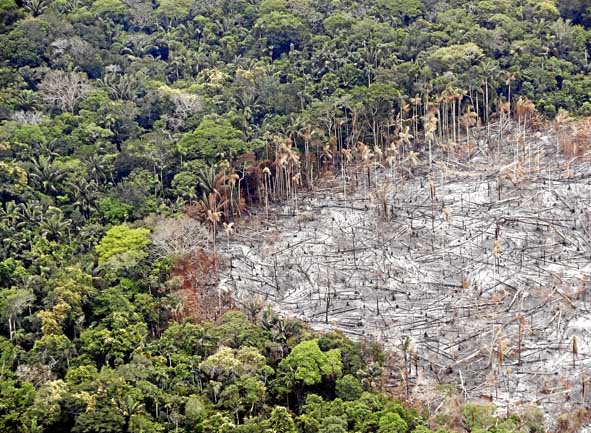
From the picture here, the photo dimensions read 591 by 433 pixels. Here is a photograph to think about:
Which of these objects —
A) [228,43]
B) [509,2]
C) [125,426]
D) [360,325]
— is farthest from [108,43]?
[125,426]

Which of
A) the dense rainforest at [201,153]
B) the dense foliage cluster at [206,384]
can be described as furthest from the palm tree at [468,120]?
the dense foliage cluster at [206,384]

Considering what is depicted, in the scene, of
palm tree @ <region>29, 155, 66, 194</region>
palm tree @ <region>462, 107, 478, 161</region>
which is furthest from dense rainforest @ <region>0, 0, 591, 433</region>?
palm tree @ <region>462, 107, 478, 161</region>

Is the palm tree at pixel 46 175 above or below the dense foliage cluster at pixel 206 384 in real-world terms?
above

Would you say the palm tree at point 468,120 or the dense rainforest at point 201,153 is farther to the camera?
the palm tree at point 468,120

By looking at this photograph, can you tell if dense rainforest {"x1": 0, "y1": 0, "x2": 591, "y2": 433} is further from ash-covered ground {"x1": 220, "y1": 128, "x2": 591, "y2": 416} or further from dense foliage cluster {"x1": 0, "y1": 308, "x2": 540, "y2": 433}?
ash-covered ground {"x1": 220, "y1": 128, "x2": 591, "y2": 416}

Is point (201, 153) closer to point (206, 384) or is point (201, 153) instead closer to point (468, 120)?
point (468, 120)

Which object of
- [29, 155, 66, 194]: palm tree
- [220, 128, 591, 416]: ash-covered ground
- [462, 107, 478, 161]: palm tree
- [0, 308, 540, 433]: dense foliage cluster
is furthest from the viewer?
[462, 107, 478, 161]: palm tree

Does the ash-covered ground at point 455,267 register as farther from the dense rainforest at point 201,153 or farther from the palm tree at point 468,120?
the dense rainforest at point 201,153
